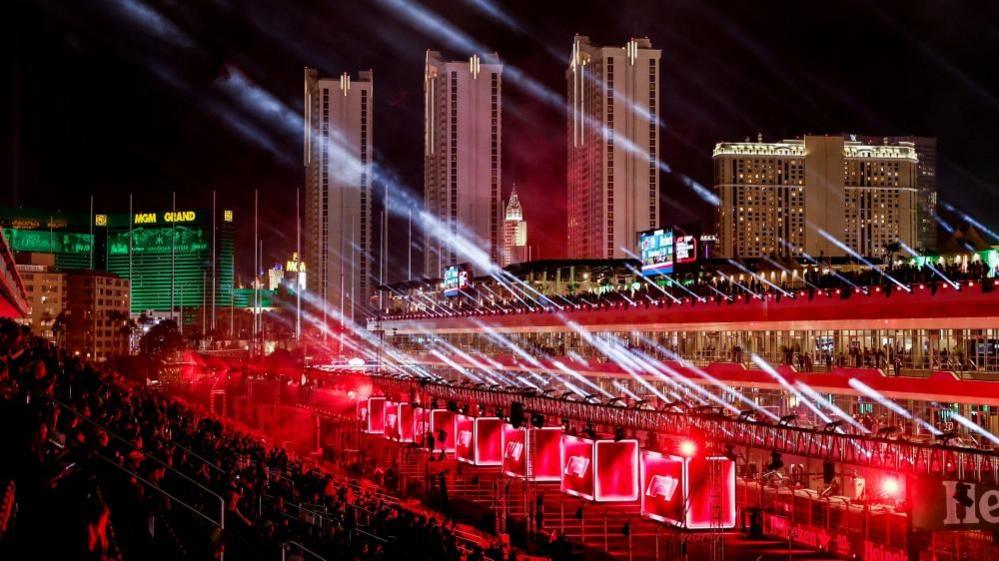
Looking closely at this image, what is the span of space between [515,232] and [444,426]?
377 ft

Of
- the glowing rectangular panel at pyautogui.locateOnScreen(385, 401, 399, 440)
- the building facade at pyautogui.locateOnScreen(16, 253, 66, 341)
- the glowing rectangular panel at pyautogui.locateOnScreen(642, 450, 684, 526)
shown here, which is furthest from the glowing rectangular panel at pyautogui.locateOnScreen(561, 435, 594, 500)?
the building facade at pyautogui.locateOnScreen(16, 253, 66, 341)

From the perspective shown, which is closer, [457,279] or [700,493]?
[700,493]

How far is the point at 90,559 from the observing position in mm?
6348

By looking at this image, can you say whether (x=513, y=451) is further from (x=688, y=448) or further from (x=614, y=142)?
(x=614, y=142)

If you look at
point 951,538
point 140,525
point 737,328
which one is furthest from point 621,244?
point 140,525

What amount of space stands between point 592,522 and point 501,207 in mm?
76971

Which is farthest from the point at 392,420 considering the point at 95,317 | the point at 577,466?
the point at 95,317

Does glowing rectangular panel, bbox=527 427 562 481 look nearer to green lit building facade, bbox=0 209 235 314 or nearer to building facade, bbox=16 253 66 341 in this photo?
building facade, bbox=16 253 66 341

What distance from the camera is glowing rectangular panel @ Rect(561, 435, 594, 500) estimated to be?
21453 millimetres

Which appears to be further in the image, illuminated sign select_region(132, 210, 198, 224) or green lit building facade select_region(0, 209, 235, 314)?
illuminated sign select_region(132, 210, 198, 224)

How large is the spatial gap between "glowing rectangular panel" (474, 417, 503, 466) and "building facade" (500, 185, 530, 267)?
107 metres

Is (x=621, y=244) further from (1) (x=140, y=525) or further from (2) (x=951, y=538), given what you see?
(1) (x=140, y=525)

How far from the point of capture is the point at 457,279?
74.6 meters

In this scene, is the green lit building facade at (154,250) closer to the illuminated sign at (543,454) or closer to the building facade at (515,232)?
the building facade at (515,232)
